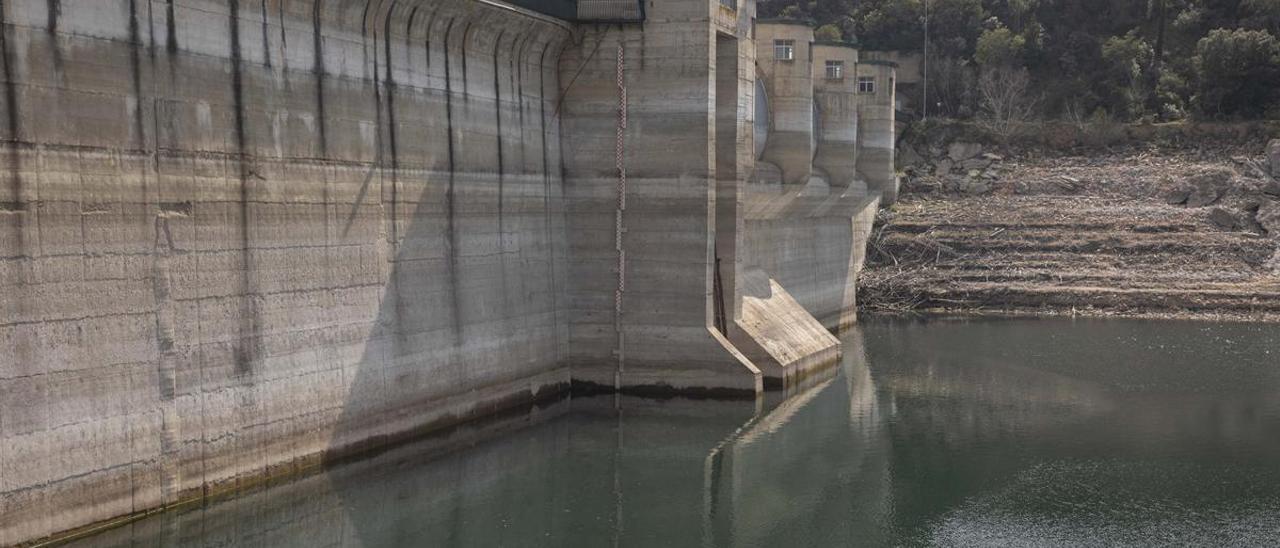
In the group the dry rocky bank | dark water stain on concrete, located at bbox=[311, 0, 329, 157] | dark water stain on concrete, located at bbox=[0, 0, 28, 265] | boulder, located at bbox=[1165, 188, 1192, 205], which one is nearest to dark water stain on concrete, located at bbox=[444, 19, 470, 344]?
dark water stain on concrete, located at bbox=[311, 0, 329, 157]

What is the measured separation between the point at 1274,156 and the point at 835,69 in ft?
70.7

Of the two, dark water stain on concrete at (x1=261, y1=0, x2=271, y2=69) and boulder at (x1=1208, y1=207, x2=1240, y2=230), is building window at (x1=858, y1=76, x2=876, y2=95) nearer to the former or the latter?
boulder at (x1=1208, y1=207, x2=1240, y2=230)

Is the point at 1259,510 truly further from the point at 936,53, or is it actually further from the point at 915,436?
the point at 936,53

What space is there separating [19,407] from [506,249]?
1153 centimetres

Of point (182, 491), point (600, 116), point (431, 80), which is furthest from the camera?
point (600, 116)

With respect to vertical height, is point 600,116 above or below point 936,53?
below

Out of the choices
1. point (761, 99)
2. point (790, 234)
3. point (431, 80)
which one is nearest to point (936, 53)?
point (790, 234)

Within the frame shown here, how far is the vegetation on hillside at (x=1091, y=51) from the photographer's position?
59062 millimetres

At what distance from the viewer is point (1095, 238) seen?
4834cm

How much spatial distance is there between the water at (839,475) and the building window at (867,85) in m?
16.3

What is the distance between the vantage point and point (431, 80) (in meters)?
23.4

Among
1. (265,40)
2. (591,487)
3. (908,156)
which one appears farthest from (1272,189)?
(265,40)

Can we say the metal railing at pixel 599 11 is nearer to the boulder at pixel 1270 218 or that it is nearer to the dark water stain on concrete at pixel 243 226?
the dark water stain on concrete at pixel 243 226

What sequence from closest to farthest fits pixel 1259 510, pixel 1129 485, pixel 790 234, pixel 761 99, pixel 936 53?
pixel 1259 510
pixel 1129 485
pixel 761 99
pixel 790 234
pixel 936 53
